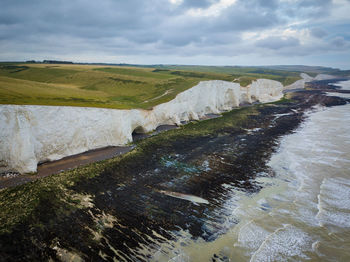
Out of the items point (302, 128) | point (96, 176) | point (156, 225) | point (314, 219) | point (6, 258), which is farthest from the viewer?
point (302, 128)

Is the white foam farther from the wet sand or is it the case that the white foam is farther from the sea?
the wet sand

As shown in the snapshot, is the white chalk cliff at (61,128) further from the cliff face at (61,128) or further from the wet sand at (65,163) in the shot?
the wet sand at (65,163)

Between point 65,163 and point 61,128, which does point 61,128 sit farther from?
point 65,163

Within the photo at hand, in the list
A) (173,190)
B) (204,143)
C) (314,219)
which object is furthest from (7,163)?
(314,219)

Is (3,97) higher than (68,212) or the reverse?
higher

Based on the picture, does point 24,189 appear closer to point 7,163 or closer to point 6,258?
point 7,163

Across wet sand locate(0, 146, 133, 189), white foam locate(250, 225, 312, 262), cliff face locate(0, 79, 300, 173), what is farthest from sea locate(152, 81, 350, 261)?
cliff face locate(0, 79, 300, 173)

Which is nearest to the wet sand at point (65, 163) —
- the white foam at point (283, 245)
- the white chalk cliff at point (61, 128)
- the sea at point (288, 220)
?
the white chalk cliff at point (61, 128)

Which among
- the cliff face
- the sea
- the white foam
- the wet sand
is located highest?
the cliff face

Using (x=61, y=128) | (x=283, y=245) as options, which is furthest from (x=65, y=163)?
(x=283, y=245)
